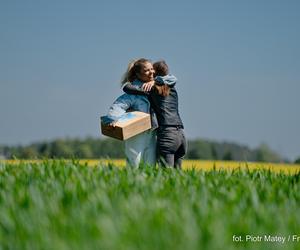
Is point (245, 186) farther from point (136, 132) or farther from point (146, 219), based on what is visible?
point (136, 132)

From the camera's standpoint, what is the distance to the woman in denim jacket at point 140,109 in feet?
30.4

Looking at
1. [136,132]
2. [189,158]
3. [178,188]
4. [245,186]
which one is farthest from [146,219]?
[189,158]

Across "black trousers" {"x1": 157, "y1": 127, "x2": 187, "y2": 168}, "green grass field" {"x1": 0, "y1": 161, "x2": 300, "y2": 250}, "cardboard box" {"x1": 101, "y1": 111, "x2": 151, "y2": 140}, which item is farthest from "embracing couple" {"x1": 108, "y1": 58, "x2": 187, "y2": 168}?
"green grass field" {"x1": 0, "y1": 161, "x2": 300, "y2": 250}

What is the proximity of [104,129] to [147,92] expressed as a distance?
2.43 ft

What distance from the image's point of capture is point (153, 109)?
9.47 m

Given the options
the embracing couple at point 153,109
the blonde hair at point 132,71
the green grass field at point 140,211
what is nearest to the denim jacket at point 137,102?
the embracing couple at point 153,109

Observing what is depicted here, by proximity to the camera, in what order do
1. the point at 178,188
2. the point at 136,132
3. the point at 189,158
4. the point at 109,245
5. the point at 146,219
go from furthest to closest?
the point at 189,158
the point at 136,132
the point at 178,188
the point at 146,219
the point at 109,245

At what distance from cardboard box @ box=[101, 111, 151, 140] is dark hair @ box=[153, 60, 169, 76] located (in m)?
0.66

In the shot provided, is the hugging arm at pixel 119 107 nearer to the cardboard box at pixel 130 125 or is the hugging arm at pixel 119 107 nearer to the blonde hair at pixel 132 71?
the cardboard box at pixel 130 125

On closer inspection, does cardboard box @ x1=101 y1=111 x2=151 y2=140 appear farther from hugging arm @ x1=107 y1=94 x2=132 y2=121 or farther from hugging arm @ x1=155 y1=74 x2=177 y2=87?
hugging arm @ x1=155 y1=74 x2=177 y2=87

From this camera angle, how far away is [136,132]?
9.02 meters

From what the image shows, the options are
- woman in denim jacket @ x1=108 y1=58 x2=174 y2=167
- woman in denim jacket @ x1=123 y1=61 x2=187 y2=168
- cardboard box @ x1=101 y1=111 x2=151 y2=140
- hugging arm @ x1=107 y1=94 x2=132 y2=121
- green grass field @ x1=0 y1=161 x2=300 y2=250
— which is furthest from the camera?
woman in denim jacket @ x1=108 y1=58 x2=174 y2=167

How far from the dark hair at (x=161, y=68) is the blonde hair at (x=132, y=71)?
16 cm

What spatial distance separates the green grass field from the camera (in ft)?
12.4
